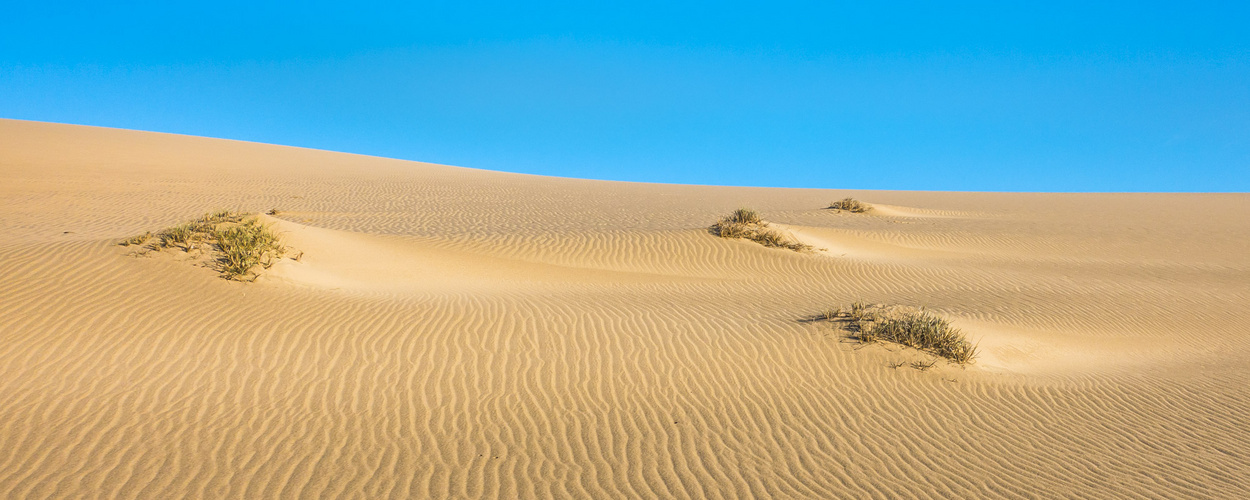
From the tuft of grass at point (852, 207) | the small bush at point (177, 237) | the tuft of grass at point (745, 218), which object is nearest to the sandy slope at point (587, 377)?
the small bush at point (177, 237)

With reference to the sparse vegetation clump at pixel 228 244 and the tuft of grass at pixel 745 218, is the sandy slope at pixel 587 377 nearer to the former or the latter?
the sparse vegetation clump at pixel 228 244

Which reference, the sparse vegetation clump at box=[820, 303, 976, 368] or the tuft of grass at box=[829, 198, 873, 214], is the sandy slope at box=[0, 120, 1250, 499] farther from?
the tuft of grass at box=[829, 198, 873, 214]

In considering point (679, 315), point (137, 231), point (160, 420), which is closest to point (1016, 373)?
point (679, 315)

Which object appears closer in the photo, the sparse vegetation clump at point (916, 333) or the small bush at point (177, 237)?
the sparse vegetation clump at point (916, 333)

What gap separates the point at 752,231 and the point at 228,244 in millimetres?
9634

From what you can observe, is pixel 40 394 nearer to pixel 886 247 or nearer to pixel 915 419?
pixel 915 419

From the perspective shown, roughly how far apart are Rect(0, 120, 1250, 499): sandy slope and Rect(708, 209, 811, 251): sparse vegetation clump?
1.60 ft

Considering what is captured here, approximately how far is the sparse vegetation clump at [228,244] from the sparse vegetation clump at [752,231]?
849 centimetres

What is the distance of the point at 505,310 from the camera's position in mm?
8258

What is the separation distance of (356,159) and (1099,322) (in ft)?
133

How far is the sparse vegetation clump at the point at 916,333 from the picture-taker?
6984mm

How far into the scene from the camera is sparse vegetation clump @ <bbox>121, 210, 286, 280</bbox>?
26.3ft

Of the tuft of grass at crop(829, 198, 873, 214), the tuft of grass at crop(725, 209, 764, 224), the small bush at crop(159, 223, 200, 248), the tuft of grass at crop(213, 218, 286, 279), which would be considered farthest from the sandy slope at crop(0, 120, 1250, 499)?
the tuft of grass at crop(829, 198, 873, 214)

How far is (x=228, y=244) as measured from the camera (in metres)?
8.36
